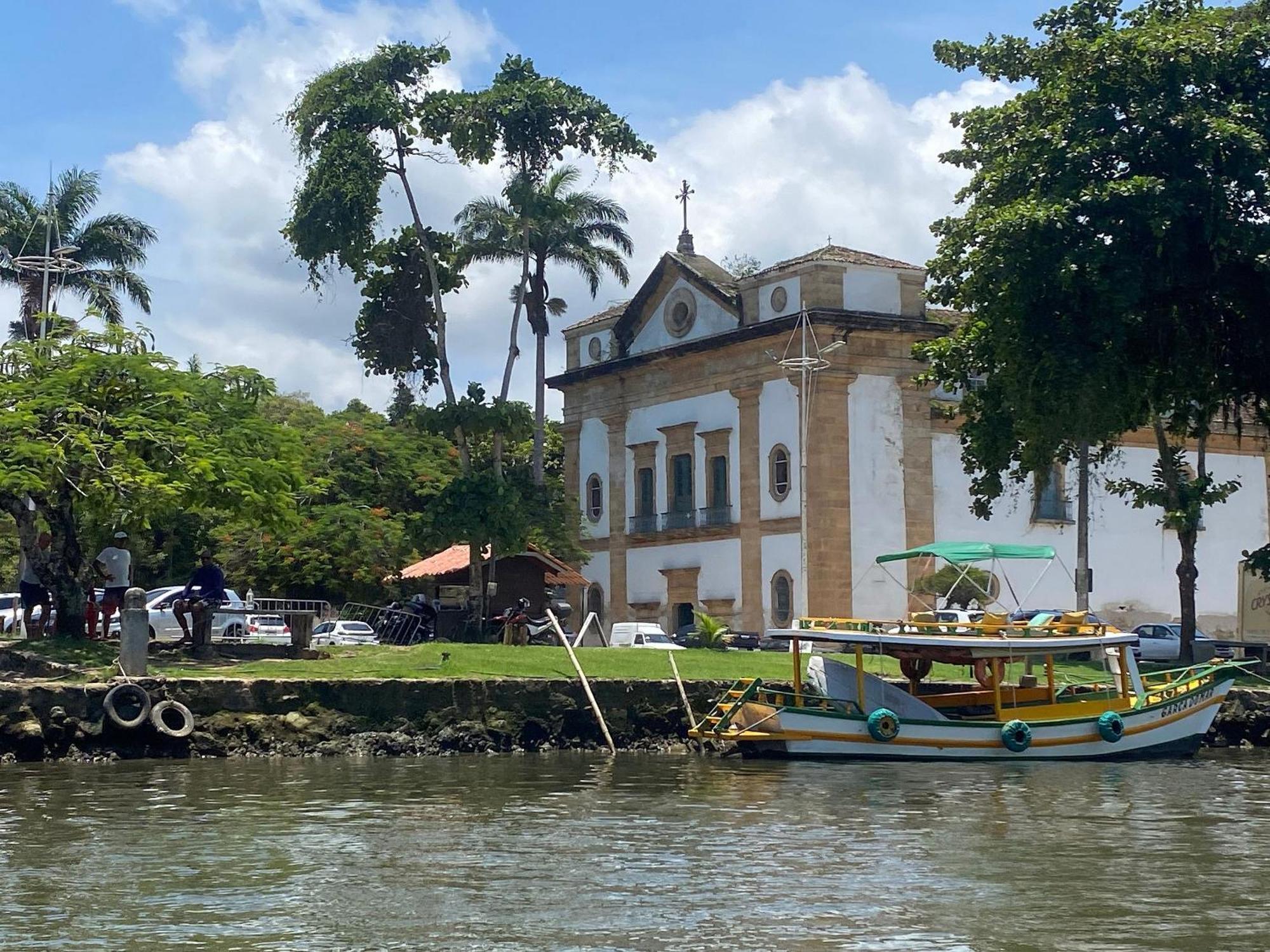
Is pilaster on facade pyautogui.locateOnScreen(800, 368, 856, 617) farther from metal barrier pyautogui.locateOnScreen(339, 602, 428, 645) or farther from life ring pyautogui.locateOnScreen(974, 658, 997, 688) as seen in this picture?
life ring pyautogui.locateOnScreen(974, 658, 997, 688)

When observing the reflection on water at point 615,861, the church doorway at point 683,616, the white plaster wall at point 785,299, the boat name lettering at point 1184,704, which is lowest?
the reflection on water at point 615,861

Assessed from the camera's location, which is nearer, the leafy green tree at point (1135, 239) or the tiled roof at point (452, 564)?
the leafy green tree at point (1135, 239)

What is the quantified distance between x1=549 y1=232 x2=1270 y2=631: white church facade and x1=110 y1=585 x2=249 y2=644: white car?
1763cm

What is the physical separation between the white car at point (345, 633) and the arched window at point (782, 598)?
1262cm

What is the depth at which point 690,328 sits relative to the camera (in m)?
51.2

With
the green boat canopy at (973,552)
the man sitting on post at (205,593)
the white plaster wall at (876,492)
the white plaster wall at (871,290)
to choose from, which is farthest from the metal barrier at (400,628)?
the white plaster wall at (871,290)

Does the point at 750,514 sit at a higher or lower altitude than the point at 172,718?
higher

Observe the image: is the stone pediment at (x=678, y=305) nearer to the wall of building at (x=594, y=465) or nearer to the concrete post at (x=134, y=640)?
the wall of building at (x=594, y=465)

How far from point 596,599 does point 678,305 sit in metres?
9.82

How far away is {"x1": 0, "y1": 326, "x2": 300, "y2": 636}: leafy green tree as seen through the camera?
24172mm

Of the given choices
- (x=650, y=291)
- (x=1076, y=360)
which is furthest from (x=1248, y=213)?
(x=650, y=291)

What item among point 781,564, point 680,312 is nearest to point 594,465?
point 680,312

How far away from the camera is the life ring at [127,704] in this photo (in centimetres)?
2266

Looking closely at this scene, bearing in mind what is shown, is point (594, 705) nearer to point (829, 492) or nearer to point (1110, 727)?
point (1110, 727)
